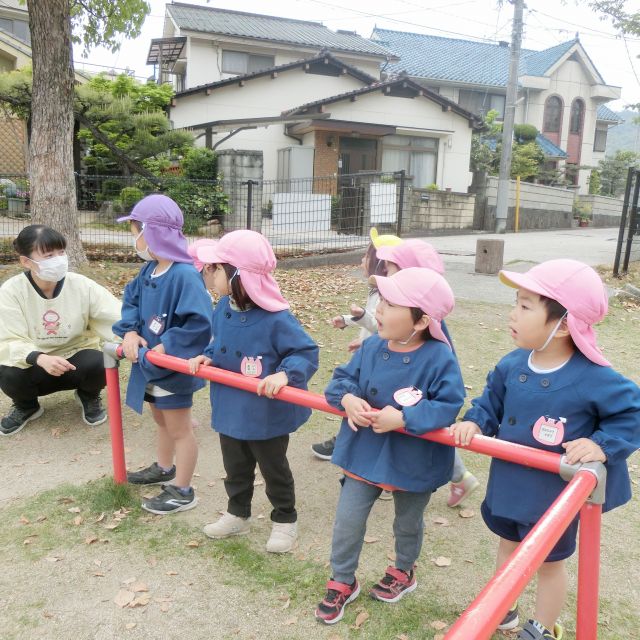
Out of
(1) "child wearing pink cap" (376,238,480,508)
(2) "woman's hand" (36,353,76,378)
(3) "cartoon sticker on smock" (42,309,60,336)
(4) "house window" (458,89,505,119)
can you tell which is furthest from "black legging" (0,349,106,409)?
(4) "house window" (458,89,505,119)

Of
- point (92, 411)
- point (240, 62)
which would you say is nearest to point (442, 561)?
point (92, 411)

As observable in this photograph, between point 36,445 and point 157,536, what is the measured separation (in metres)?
1.55

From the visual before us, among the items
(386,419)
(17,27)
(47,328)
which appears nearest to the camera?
(386,419)

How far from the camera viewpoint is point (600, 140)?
3562 cm

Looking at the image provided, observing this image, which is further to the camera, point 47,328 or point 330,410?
point 47,328

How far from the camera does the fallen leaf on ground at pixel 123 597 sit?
8.36 ft

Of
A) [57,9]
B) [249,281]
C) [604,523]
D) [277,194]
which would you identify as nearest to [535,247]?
[277,194]

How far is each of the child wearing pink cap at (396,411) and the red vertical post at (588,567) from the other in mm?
526

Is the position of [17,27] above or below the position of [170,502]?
above

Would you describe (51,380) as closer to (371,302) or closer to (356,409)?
(371,302)

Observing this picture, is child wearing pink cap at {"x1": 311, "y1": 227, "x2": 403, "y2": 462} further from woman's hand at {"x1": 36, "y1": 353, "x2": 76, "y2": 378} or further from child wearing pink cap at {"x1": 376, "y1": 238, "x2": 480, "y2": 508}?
woman's hand at {"x1": 36, "y1": 353, "x2": 76, "y2": 378}

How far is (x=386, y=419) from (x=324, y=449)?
1898 millimetres

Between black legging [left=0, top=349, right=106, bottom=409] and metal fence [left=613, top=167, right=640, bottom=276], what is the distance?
873 centimetres

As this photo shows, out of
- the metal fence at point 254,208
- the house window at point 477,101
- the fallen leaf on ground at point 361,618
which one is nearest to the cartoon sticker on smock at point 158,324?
the fallen leaf on ground at point 361,618
